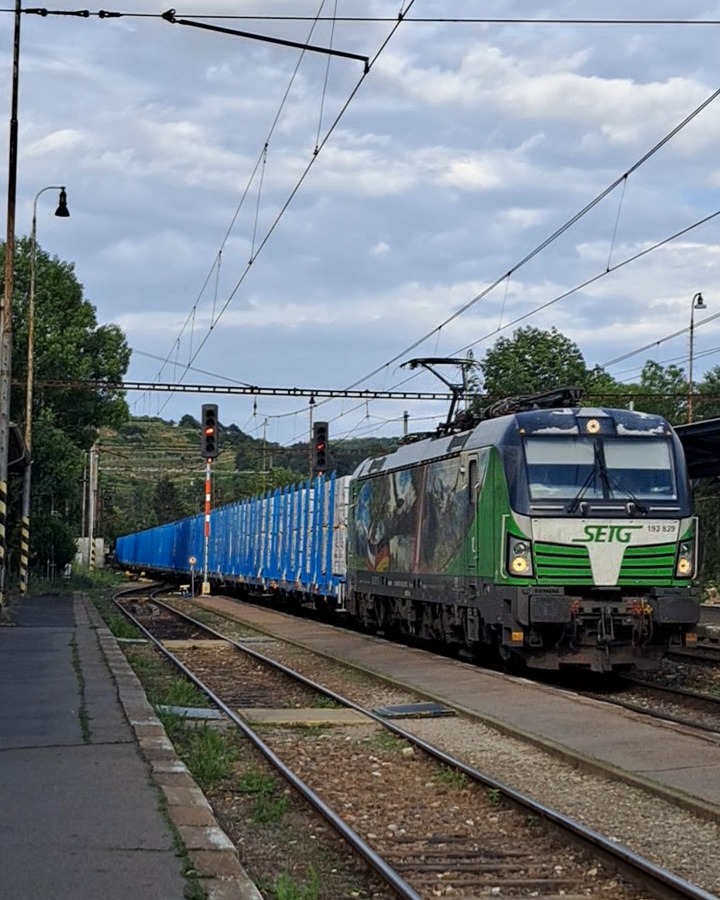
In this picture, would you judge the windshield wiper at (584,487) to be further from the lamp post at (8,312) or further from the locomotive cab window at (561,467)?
the lamp post at (8,312)

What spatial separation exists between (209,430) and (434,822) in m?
25.9

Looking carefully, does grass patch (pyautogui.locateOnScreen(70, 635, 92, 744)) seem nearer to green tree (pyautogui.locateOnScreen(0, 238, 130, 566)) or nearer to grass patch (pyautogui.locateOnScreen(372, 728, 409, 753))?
grass patch (pyautogui.locateOnScreen(372, 728, 409, 753))

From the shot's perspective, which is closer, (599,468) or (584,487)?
(584,487)

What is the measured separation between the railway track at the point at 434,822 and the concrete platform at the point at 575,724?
97cm

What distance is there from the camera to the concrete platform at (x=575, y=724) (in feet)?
32.3

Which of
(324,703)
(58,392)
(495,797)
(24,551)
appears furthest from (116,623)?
(58,392)

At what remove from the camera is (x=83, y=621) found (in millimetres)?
29141

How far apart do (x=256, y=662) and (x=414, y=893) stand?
14.4 metres

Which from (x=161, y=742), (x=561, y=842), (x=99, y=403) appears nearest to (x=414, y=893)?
(x=561, y=842)

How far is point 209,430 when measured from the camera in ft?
113

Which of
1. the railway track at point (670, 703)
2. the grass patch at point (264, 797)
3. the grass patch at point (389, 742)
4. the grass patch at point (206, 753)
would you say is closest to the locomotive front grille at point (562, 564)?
the railway track at point (670, 703)

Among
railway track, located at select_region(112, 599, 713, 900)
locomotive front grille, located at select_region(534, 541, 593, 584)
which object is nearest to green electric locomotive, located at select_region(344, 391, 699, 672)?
locomotive front grille, located at select_region(534, 541, 593, 584)

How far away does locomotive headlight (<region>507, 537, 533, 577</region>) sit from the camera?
15898 millimetres

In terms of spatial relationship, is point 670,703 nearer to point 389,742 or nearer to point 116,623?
point 389,742
